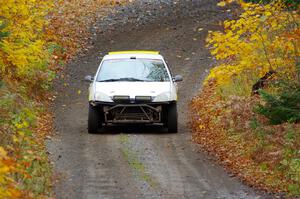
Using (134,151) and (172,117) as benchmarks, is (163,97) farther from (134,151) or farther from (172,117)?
(134,151)

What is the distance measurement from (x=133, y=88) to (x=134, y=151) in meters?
2.49

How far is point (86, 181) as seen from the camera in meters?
13.0

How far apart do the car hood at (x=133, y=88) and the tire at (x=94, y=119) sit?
0.43 metres

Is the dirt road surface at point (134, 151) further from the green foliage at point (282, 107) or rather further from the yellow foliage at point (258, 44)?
the yellow foliage at point (258, 44)

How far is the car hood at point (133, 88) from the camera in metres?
17.4

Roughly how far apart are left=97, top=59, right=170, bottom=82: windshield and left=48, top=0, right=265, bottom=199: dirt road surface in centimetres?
123

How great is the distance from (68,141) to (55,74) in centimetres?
958

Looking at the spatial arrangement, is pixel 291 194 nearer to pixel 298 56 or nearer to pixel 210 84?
pixel 298 56

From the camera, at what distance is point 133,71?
60.6ft

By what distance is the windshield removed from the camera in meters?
18.3

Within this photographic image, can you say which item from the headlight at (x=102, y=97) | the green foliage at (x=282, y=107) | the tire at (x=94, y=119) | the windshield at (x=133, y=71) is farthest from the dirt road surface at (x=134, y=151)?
the green foliage at (x=282, y=107)

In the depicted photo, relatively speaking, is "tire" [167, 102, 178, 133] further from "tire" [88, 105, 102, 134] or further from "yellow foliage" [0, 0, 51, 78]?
"yellow foliage" [0, 0, 51, 78]

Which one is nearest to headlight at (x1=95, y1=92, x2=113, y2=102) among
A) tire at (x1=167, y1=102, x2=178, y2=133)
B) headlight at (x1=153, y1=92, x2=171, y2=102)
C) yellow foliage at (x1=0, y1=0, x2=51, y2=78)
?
headlight at (x1=153, y1=92, x2=171, y2=102)

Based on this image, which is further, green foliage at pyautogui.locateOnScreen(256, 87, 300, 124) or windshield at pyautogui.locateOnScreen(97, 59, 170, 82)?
windshield at pyautogui.locateOnScreen(97, 59, 170, 82)
